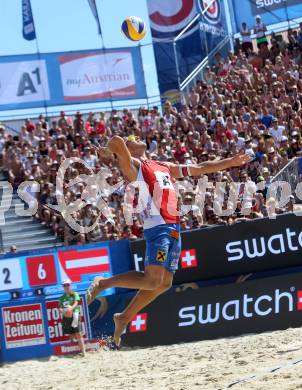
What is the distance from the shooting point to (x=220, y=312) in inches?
540

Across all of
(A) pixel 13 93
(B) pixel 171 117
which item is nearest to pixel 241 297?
(B) pixel 171 117

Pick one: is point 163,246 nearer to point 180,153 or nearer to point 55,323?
point 55,323

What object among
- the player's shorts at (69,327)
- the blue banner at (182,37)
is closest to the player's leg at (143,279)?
the player's shorts at (69,327)

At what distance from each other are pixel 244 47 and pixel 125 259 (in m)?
10.5

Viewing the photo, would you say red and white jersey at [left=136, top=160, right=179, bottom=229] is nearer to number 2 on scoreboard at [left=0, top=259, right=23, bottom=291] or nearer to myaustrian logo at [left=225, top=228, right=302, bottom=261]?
myaustrian logo at [left=225, top=228, right=302, bottom=261]

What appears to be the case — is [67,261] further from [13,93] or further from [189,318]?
[13,93]

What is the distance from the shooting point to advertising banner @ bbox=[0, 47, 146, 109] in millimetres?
20703

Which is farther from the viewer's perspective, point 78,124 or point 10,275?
point 78,124

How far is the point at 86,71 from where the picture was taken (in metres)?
21.6

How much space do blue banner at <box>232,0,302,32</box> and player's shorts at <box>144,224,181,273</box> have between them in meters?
16.1

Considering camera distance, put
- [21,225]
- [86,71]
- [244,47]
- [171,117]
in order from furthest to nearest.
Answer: [244,47]
[86,71]
[171,117]
[21,225]

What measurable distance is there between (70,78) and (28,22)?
2485 millimetres

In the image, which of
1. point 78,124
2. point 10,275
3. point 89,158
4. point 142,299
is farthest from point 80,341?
point 78,124

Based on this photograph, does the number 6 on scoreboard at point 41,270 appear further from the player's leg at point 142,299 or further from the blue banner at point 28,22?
the blue banner at point 28,22
